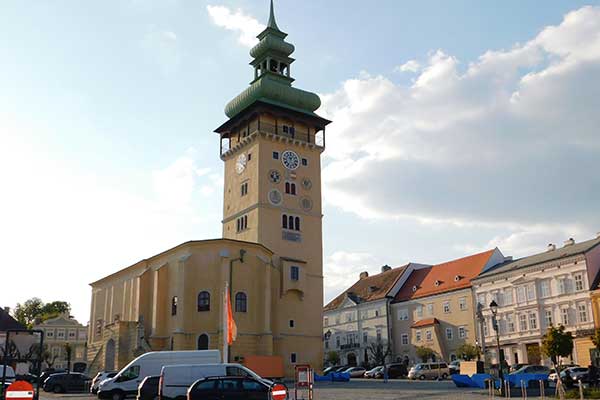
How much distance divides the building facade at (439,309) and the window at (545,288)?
9.41 meters

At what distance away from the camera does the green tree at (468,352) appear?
63.5 meters

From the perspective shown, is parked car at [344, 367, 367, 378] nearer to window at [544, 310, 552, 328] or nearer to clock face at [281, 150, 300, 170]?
window at [544, 310, 552, 328]

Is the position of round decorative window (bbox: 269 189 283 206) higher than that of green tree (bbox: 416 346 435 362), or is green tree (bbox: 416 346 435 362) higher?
round decorative window (bbox: 269 189 283 206)

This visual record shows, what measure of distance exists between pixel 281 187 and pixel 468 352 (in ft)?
Answer: 80.3

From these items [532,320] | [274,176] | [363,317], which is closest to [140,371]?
[274,176]

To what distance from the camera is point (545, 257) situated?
61.0m

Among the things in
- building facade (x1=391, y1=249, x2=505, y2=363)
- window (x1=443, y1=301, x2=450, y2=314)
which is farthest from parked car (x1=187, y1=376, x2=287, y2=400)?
window (x1=443, y1=301, x2=450, y2=314)

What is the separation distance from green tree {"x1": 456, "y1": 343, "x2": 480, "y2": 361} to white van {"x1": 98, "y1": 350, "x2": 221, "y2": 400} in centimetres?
3711

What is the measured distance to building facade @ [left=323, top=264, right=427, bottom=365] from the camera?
80312 millimetres

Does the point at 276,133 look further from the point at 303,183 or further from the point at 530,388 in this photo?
the point at 530,388

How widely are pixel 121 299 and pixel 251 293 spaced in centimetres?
1659

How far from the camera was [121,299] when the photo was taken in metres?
63.8

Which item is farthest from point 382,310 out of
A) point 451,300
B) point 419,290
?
point 451,300

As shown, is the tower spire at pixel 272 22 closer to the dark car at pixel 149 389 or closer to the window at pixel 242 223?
the window at pixel 242 223
